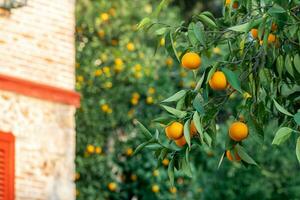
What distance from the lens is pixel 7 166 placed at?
1133 cm

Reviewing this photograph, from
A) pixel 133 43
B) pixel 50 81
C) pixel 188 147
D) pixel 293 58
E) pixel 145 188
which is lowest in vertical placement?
pixel 145 188

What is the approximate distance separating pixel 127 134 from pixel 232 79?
31.7 feet

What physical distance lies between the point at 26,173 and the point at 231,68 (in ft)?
13.6

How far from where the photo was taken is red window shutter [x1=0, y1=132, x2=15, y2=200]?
36.9 ft

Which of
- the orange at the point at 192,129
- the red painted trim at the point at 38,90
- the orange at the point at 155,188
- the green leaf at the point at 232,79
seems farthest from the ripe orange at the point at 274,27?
the orange at the point at 155,188

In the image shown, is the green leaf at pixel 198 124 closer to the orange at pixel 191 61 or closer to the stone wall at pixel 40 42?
the orange at pixel 191 61

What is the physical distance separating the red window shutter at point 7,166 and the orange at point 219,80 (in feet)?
14.0

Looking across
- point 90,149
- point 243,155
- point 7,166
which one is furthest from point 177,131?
point 90,149

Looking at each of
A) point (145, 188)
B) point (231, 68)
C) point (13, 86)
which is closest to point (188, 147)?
point (231, 68)

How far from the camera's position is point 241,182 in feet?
55.3

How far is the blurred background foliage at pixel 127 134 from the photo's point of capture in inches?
644

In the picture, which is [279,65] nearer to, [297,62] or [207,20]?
[297,62]

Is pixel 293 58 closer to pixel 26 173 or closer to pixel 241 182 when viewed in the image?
pixel 26 173

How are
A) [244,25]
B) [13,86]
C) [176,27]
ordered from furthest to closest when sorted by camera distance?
1. [13,86]
2. [176,27]
3. [244,25]
